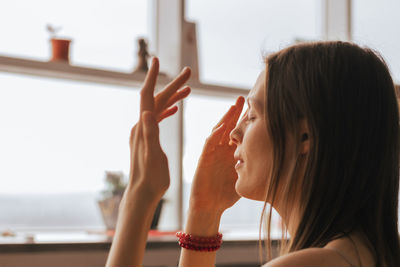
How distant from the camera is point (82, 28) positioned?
2.64 meters

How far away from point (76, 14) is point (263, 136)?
5.82ft

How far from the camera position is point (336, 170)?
38.9 inches

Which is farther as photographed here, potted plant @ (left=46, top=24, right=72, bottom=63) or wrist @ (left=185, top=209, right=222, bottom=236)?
potted plant @ (left=46, top=24, right=72, bottom=63)

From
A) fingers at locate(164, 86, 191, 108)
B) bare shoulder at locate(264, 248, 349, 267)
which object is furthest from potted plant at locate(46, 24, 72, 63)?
bare shoulder at locate(264, 248, 349, 267)

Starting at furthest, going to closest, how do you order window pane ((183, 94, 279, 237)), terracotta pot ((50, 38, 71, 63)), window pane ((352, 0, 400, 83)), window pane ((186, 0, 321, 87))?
window pane ((352, 0, 400, 83))
window pane ((186, 0, 321, 87))
window pane ((183, 94, 279, 237))
terracotta pot ((50, 38, 71, 63))

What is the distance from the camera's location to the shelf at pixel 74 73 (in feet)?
7.58

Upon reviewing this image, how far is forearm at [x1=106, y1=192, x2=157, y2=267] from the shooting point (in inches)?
38.1

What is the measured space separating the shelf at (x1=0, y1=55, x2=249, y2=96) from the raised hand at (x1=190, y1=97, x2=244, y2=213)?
4.01 ft

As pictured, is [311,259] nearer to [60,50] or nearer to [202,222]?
[202,222]

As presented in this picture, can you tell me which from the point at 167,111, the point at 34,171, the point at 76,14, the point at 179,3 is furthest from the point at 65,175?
the point at 167,111

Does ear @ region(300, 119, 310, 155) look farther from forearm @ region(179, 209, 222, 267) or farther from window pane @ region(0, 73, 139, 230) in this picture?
window pane @ region(0, 73, 139, 230)

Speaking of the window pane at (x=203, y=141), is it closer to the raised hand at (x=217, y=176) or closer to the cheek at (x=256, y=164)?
the raised hand at (x=217, y=176)

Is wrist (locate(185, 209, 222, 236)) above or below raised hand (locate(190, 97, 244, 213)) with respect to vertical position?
below

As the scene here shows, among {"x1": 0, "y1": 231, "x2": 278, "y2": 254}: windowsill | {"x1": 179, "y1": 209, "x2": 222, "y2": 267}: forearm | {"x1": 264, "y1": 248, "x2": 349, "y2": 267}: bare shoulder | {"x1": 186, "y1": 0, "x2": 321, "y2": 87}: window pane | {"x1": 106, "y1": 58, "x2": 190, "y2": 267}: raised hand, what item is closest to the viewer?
{"x1": 264, "y1": 248, "x2": 349, "y2": 267}: bare shoulder
